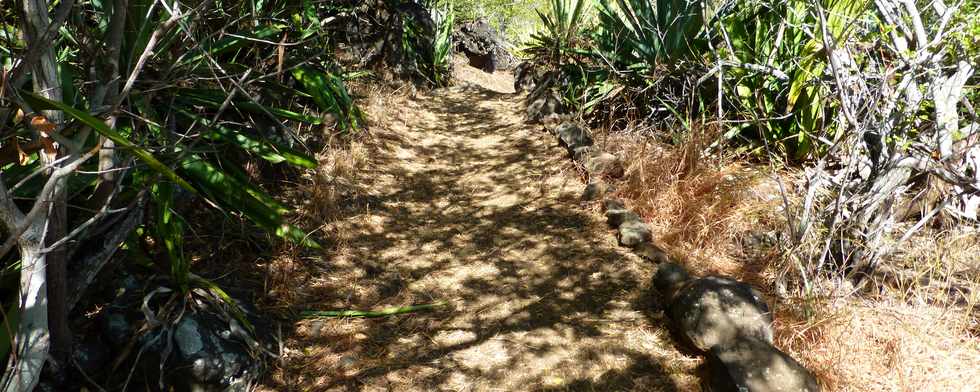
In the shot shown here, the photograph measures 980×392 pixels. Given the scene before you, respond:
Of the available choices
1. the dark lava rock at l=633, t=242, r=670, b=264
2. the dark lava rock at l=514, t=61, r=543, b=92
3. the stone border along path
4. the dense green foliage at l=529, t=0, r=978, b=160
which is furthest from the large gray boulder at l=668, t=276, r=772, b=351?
the dark lava rock at l=514, t=61, r=543, b=92

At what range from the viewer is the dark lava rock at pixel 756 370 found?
2162 mm

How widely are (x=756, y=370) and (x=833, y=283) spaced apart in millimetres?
758

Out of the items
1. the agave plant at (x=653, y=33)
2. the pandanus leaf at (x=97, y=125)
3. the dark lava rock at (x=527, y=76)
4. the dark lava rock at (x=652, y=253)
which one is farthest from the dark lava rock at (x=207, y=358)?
the dark lava rock at (x=527, y=76)

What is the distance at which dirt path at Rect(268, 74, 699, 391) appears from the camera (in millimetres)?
2543

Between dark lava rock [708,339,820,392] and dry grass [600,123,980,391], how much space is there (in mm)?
178

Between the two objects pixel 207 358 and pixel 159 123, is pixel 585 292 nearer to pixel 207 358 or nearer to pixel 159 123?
pixel 207 358

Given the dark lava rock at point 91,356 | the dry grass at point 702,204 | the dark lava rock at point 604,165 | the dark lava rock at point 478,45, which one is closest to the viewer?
the dark lava rock at point 91,356

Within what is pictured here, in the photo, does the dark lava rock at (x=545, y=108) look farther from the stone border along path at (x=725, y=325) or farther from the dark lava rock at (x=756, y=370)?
the dark lava rock at (x=756, y=370)

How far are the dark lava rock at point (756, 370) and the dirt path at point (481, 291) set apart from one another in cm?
18

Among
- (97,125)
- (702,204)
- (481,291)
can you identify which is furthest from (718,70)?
(97,125)

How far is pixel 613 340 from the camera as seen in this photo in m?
2.72

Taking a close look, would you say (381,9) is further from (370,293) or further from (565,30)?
(370,293)

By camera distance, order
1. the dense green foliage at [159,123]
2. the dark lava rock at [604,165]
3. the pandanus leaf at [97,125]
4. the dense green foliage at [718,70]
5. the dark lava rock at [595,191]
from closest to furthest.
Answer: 1. the pandanus leaf at [97,125]
2. the dense green foliage at [159,123]
3. the dense green foliage at [718,70]
4. the dark lava rock at [595,191]
5. the dark lava rock at [604,165]

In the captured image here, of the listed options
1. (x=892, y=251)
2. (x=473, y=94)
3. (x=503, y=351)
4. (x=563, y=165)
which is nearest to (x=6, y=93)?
(x=503, y=351)
